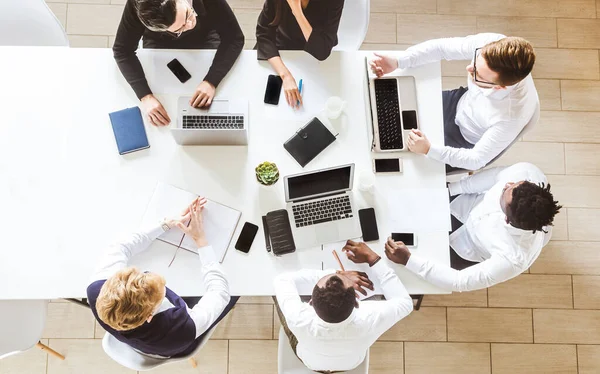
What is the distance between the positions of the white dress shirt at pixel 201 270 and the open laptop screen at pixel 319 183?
0.42 m

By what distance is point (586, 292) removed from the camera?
300 cm

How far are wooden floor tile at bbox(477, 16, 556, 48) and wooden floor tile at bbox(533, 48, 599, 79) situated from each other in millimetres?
68

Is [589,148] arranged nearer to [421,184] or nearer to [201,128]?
[421,184]

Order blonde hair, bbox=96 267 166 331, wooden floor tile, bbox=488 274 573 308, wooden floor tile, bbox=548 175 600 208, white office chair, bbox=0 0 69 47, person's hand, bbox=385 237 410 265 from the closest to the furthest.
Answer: blonde hair, bbox=96 267 166 331 → person's hand, bbox=385 237 410 265 → white office chair, bbox=0 0 69 47 → wooden floor tile, bbox=488 274 573 308 → wooden floor tile, bbox=548 175 600 208

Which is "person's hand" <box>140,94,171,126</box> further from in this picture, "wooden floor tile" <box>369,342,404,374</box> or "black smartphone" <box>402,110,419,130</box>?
"wooden floor tile" <box>369,342,404,374</box>

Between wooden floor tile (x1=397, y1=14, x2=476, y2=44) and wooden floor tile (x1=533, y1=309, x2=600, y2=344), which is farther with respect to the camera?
wooden floor tile (x1=397, y1=14, x2=476, y2=44)

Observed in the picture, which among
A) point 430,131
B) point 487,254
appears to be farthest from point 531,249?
point 430,131

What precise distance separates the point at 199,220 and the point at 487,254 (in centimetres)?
123

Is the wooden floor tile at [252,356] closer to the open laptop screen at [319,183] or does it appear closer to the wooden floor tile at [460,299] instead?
the wooden floor tile at [460,299]

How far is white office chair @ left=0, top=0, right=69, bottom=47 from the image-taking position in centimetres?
241

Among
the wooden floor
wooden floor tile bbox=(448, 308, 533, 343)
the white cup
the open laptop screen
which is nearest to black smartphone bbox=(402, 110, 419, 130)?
the white cup

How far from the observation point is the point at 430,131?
2.27m

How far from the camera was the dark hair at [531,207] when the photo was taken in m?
1.90

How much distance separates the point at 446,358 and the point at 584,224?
3.77 feet
